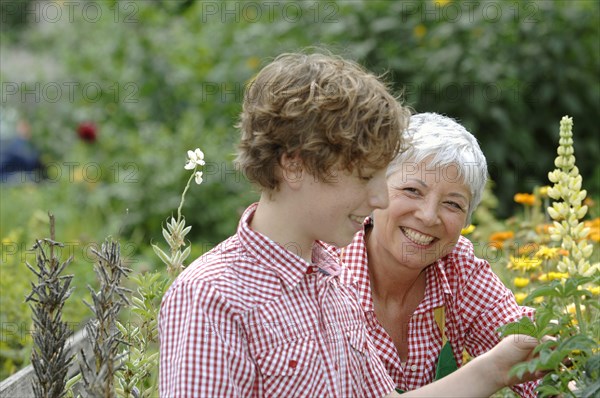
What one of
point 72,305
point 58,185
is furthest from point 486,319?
point 58,185

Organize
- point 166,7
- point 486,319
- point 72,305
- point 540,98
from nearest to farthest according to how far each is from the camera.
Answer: point 486,319 < point 72,305 < point 540,98 < point 166,7

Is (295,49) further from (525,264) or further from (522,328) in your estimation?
(522,328)

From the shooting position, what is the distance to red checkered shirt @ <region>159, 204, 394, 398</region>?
176 cm

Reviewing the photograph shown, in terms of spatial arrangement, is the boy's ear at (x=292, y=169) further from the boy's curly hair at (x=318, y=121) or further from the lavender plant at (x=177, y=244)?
the lavender plant at (x=177, y=244)

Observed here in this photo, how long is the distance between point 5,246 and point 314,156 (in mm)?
2540

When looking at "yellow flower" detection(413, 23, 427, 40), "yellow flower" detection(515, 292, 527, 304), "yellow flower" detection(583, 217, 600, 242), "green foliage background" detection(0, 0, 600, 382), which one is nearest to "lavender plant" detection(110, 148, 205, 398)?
"yellow flower" detection(515, 292, 527, 304)

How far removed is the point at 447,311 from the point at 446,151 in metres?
0.45

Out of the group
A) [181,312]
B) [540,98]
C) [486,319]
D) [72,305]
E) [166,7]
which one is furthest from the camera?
[166,7]

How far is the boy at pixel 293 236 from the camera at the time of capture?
5.94ft

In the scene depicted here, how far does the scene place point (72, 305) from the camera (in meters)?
3.73

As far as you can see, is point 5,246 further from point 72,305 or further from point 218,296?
point 218,296

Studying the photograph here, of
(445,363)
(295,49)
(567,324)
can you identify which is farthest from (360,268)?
(295,49)

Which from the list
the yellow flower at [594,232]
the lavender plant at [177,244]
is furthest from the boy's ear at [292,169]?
the yellow flower at [594,232]

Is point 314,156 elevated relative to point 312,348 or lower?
elevated
